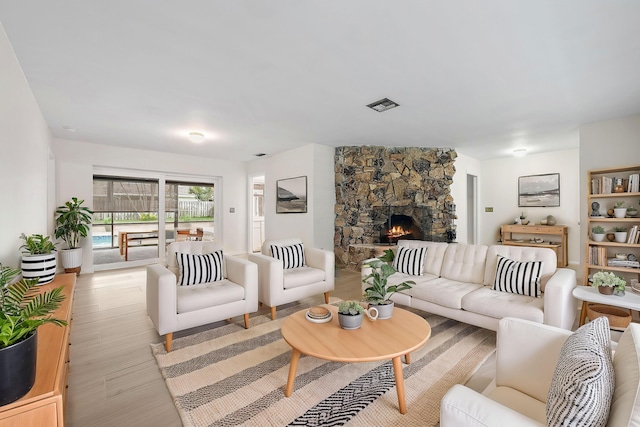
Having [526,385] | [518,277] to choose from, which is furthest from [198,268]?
[518,277]

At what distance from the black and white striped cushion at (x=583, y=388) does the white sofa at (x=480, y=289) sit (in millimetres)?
1445

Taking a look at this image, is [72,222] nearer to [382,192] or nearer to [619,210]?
[382,192]

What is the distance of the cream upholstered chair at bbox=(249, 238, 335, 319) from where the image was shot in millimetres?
3061

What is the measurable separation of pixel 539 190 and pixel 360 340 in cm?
635

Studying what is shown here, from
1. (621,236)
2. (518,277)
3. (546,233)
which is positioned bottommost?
(518,277)

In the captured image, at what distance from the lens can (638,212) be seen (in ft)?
11.6

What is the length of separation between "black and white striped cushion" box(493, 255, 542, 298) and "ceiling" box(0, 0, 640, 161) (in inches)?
66.3

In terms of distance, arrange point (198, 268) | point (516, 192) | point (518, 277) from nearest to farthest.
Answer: point (518, 277) → point (198, 268) → point (516, 192)

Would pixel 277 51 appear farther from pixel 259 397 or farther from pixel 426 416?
pixel 426 416

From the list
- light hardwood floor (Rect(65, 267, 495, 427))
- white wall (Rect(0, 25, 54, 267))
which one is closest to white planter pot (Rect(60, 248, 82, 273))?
light hardwood floor (Rect(65, 267, 495, 427))

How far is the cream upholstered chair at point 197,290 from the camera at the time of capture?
7.84 feet

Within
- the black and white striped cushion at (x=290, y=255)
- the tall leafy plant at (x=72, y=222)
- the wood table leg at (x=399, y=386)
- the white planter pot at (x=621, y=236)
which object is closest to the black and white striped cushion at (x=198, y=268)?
the black and white striped cushion at (x=290, y=255)

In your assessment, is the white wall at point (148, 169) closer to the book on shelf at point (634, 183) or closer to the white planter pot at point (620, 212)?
the white planter pot at point (620, 212)

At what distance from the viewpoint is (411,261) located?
11.0ft
